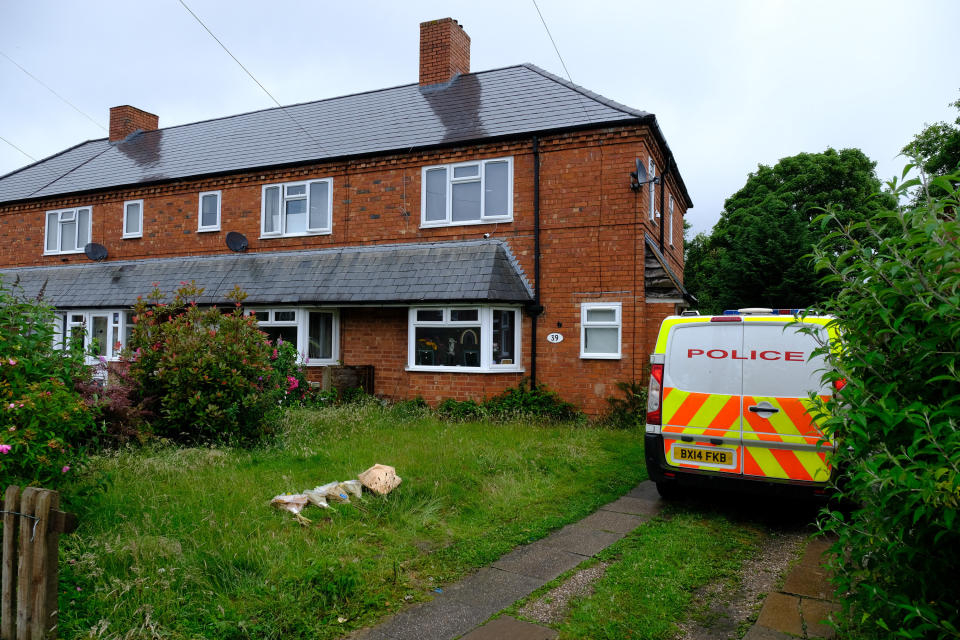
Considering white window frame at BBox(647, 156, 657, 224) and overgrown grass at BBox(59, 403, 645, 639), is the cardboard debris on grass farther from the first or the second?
white window frame at BBox(647, 156, 657, 224)

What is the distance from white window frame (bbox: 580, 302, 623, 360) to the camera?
11719 millimetres

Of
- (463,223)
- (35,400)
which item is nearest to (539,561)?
(35,400)

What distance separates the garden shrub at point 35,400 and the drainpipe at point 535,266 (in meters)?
8.37

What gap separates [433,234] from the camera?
44.5 feet

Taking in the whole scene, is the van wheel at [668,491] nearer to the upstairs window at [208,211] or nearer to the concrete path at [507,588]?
the concrete path at [507,588]

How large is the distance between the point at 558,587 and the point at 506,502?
1849 mm

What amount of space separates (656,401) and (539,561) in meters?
2.19

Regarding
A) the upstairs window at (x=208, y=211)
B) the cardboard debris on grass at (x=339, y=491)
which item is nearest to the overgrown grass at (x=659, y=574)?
the cardboard debris on grass at (x=339, y=491)

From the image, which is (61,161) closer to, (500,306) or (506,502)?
(500,306)

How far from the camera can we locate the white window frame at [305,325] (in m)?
13.5

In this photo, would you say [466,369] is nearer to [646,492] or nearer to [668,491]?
[646,492]

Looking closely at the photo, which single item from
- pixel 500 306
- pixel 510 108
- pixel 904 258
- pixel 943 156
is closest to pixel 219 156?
pixel 510 108

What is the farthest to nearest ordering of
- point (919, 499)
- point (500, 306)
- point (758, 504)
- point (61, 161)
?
1. point (61, 161)
2. point (500, 306)
3. point (758, 504)
4. point (919, 499)

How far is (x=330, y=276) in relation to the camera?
1373 cm
